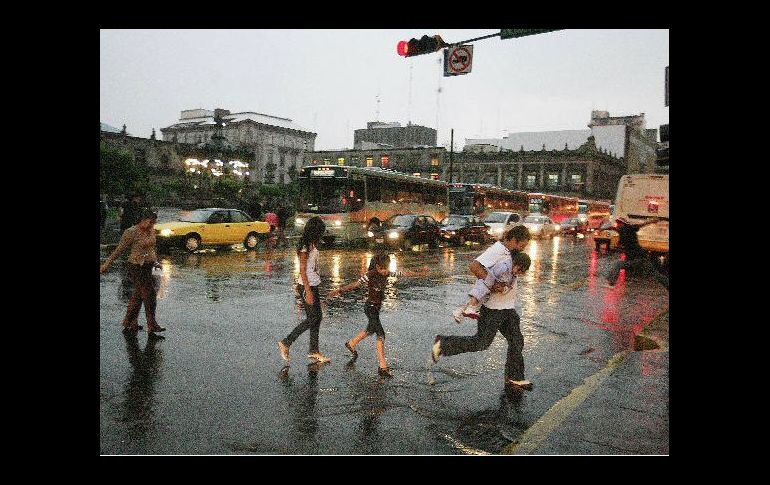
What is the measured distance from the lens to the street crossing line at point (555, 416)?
439 centimetres

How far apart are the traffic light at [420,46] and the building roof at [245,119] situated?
79.1m

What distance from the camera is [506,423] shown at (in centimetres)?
490

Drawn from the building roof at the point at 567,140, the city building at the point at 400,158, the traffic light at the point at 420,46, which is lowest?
the traffic light at the point at 420,46

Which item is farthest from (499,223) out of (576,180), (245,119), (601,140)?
(601,140)

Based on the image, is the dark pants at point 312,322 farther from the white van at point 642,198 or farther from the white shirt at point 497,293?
the white van at point 642,198

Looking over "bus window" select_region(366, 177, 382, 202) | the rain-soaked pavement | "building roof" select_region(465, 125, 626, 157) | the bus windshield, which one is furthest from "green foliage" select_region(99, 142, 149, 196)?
"building roof" select_region(465, 125, 626, 157)

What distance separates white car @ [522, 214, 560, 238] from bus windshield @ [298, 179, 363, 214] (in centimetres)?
1408

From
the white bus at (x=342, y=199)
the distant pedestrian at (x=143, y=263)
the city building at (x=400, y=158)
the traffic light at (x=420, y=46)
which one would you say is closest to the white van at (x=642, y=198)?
the white bus at (x=342, y=199)

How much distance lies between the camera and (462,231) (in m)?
26.1

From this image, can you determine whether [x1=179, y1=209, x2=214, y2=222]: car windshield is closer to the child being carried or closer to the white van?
the white van
